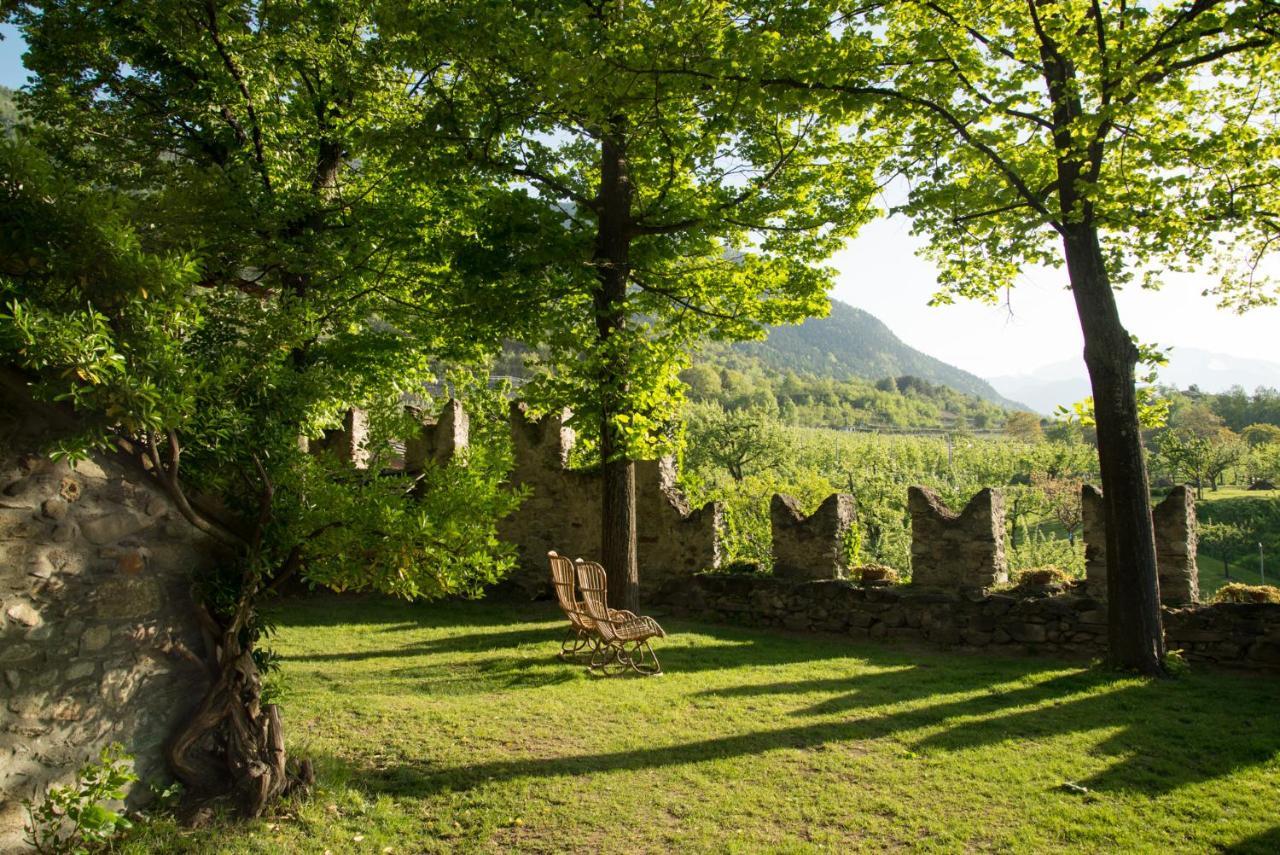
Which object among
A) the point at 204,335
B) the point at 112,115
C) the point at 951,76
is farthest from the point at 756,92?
the point at 112,115

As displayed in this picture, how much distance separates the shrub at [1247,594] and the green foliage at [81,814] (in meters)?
9.45

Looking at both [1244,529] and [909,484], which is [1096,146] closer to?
[909,484]

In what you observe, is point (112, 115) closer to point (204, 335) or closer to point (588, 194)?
point (588, 194)

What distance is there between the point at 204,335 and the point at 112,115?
293 inches

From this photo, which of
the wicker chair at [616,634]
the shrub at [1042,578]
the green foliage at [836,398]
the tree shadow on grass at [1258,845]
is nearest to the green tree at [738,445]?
the shrub at [1042,578]

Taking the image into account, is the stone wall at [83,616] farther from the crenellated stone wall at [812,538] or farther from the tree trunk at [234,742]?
the crenellated stone wall at [812,538]

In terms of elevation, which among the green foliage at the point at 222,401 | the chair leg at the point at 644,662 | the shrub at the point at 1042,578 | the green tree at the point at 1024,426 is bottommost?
the chair leg at the point at 644,662

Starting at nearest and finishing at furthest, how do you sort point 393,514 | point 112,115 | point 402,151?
1. point 393,514
2. point 402,151
3. point 112,115

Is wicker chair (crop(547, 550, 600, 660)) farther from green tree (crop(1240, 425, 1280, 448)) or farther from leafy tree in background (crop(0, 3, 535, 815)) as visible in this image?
green tree (crop(1240, 425, 1280, 448))

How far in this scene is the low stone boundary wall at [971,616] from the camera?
796cm

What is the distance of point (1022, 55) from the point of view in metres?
7.90

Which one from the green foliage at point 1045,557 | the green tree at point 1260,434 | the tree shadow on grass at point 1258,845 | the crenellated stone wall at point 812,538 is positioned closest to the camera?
the tree shadow on grass at point 1258,845

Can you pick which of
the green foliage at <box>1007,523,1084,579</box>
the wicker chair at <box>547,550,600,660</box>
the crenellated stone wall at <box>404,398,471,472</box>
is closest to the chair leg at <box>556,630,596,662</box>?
the wicker chair at <box>547,550,600,660</box>

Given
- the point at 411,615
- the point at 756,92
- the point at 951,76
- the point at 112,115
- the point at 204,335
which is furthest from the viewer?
the point at 411,615
